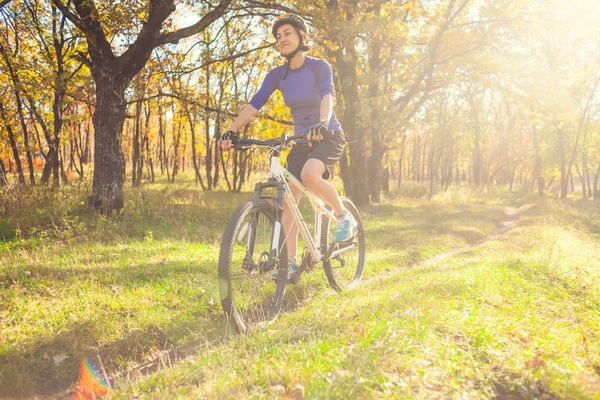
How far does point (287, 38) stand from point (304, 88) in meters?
0.50

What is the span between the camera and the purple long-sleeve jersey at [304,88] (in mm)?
4082

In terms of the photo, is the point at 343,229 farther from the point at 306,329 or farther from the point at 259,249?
the point at 306,329

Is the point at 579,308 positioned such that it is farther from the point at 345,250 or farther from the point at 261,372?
the point at 261,372

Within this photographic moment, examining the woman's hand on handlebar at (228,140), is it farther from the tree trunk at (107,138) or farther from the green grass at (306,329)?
the tree trunk at (107,138)

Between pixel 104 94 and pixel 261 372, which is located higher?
pixel 104 94

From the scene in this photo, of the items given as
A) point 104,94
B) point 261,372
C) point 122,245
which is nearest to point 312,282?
point 261,372

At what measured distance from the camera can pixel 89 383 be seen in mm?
2811

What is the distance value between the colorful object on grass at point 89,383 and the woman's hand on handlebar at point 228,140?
6.39 feet

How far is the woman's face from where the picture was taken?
3.90 m

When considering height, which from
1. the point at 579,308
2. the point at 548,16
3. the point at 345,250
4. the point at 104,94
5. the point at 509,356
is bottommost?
the point at 579,308

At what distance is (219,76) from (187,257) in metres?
15.9

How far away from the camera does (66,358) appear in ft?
9.79

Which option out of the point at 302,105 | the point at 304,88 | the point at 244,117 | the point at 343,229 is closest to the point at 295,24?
the point at 304,88

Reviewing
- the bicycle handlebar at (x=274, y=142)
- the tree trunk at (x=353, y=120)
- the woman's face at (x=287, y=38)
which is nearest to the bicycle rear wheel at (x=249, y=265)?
the bicycle handlebar at (x=274, y=142)
